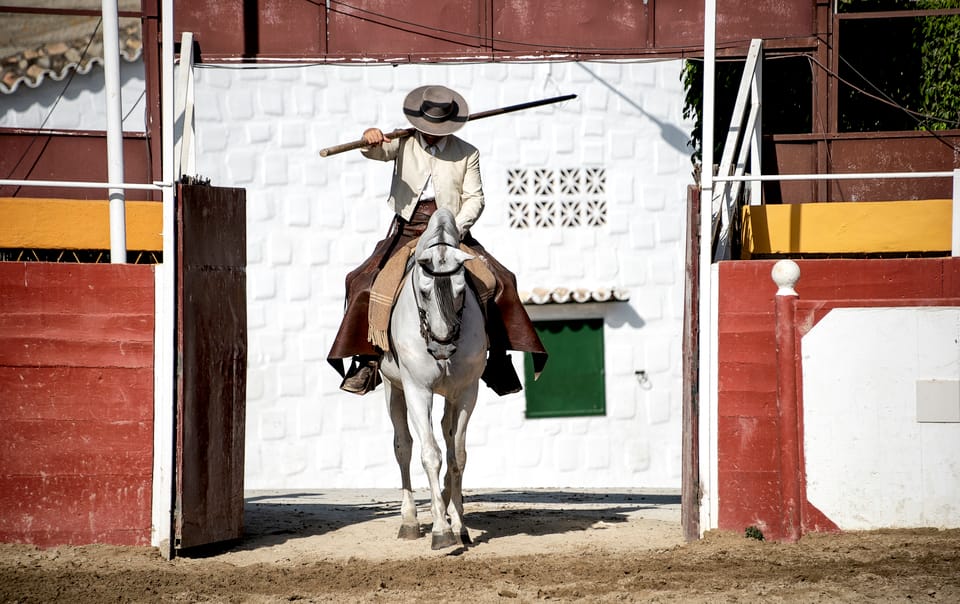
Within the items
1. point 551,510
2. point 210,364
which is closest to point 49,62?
point 210,364

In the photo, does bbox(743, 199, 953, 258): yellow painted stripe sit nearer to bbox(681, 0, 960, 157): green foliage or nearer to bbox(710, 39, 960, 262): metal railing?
bbox(710, 39, 960, 262): metal railing

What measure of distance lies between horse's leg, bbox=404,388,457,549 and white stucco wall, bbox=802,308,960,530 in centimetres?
239

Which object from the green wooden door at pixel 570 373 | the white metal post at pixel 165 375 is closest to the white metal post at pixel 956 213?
the white metal post at pixel 165 375

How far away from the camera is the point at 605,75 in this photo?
13.9 m

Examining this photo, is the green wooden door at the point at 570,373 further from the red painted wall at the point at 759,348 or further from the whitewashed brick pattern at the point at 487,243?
the red painted wall at the point at 759,348

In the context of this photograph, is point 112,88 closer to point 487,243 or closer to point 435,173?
point 435,173

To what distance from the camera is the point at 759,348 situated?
825 centimetres

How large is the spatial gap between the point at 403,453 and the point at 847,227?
419cm

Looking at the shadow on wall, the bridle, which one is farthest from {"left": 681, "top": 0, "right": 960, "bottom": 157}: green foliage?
the bridle

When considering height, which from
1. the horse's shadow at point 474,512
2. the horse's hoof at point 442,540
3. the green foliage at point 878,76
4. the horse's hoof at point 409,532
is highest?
the green foliage at point 878,76

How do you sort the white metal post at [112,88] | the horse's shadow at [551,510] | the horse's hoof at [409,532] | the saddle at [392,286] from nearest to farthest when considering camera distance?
the saddle at [392,286]
the horse's hoof at [409,532]
the horse's shadow at [551,510]
the white metal post at [112,88]

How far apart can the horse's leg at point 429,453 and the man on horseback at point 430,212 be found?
A: 0.75 meters

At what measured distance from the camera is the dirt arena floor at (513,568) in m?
6.70

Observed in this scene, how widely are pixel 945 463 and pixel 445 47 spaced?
7.85 meters
